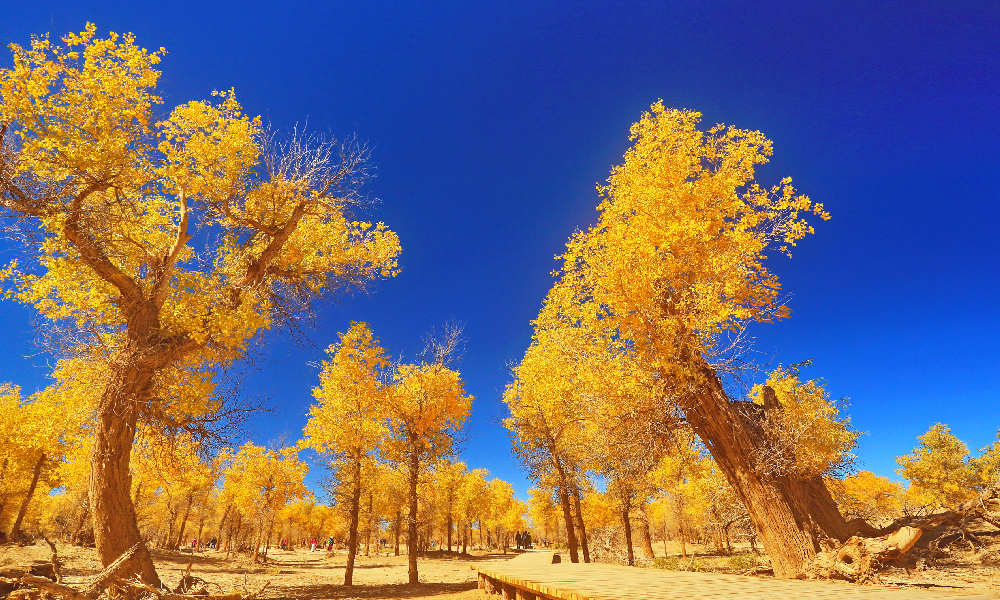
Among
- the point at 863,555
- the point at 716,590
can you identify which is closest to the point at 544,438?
the point at 863,555

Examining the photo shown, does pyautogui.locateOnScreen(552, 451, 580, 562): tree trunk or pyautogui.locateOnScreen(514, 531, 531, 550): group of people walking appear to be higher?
pyautogui.locateOnScreen(552, 451, 580, 562): tree trunk

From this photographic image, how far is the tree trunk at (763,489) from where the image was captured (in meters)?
7.81

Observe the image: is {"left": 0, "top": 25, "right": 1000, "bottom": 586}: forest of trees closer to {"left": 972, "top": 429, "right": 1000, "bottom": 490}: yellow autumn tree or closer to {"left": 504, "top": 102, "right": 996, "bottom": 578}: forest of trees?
{"left": 504, "top": 102, "right": 996, "bottom": 578}: forest of trees

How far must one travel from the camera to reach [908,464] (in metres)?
34.4

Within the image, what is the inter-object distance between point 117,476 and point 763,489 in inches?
465

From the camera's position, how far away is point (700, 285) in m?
7.88

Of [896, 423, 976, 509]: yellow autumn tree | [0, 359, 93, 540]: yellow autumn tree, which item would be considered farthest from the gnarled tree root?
[896, 423, 976, 509]: yellow autumn tree

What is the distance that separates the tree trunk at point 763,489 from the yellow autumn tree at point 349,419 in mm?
11066

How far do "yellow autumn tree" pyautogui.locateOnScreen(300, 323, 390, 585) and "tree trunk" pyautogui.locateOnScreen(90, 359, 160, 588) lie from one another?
309 inches

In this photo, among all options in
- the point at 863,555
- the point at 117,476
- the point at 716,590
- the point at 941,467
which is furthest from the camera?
the point at 941,467

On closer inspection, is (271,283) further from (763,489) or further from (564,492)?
(564,492)

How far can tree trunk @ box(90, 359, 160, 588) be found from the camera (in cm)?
641

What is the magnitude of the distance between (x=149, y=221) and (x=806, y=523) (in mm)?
14831

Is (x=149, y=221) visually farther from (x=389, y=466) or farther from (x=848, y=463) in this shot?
(x=848, y=463)
